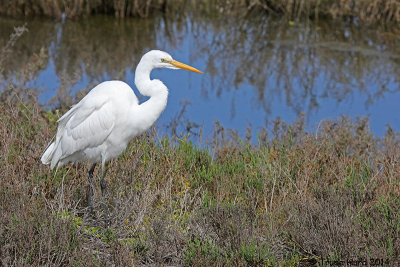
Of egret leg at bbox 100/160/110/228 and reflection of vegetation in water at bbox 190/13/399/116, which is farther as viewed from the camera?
reflection of vegetation in water at bbox 190/13/399/116

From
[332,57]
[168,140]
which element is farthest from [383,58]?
[168,140]

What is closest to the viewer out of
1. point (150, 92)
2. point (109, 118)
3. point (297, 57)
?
point (150, 92)

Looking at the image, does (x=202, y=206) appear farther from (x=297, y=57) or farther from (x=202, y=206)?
(x=297, y=57)

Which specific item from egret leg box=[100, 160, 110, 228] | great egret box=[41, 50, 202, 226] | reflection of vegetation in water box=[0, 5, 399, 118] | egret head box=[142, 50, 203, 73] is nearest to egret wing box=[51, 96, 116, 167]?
great egret box=[41, 50, 202, 226]

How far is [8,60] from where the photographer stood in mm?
8656

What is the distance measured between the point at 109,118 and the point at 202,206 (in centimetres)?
85

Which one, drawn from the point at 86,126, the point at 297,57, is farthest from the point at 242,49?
the point at 86,126

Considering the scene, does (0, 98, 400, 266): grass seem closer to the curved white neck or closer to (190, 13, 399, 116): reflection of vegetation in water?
the curved white neck

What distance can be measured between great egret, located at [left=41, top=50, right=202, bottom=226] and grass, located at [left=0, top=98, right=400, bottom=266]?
189 millimetres

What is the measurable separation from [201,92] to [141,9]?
3.10m

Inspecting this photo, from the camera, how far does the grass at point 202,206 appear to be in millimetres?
3648

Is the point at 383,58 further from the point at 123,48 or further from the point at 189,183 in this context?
the point at 189,183

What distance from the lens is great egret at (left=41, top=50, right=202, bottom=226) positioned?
13.5ft

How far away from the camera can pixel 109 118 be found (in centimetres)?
423
